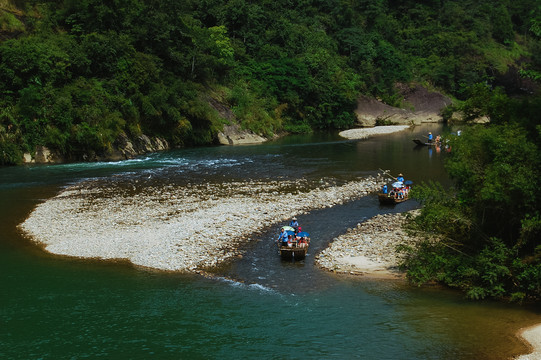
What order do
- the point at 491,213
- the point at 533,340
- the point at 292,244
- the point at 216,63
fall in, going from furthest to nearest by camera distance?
the point at 216,63, the point at 292,244, the point at 491,213, the point at 533,340

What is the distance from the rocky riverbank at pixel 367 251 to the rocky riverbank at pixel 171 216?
4.44m

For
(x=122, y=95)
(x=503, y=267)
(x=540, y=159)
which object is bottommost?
(x=503, y=267)

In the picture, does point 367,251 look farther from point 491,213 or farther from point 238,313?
point 238,313

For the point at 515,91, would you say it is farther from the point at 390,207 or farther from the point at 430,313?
the point at 430,313

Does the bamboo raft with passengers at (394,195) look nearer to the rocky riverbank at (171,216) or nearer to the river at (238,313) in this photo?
the rocky riverbank at (171,216)

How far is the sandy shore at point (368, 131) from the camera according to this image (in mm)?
69188

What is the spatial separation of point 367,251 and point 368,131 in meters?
55.1

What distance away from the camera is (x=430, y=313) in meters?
17.0

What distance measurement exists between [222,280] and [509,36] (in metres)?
128

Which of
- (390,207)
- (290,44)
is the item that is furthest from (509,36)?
(390,207)

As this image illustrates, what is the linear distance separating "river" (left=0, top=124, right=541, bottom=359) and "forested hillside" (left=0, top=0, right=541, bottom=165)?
29.0 ft

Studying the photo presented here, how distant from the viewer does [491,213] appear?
59.9 ft

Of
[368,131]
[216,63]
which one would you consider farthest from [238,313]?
A: [368,131]

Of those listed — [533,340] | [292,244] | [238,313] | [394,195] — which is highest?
[394,195]
